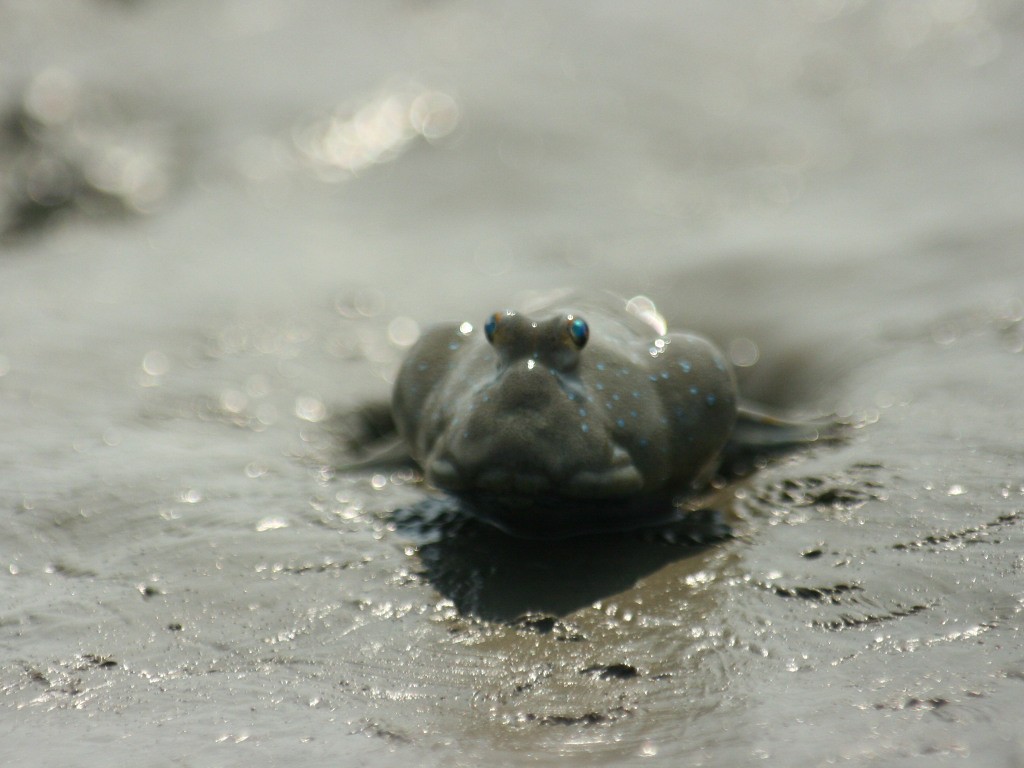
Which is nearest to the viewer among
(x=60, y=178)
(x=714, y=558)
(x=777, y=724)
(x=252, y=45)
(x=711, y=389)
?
(x=777, y=724)

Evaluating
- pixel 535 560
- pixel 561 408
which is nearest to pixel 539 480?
pixel 561 408

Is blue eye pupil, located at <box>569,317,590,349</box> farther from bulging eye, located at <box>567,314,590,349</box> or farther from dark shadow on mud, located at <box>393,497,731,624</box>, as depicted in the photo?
dark shadow on mud, located at <box>393,497,731,624</box>

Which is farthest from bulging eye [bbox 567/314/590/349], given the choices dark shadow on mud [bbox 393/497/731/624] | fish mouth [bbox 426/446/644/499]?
dark shadow on mud [bbox 393/497/731/624]

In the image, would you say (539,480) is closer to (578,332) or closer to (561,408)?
(561,408)

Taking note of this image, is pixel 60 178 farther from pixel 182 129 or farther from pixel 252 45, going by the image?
pixel 252 45

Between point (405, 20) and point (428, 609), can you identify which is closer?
point (428, 609)

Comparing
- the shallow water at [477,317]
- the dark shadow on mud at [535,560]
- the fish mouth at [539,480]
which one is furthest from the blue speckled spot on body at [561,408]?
the shallow water at [477,317]

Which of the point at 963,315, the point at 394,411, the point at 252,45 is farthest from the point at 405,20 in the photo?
the point at 394,411

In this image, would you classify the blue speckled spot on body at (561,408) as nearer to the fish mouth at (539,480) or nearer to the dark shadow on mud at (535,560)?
the fish mouth at (539,480)
